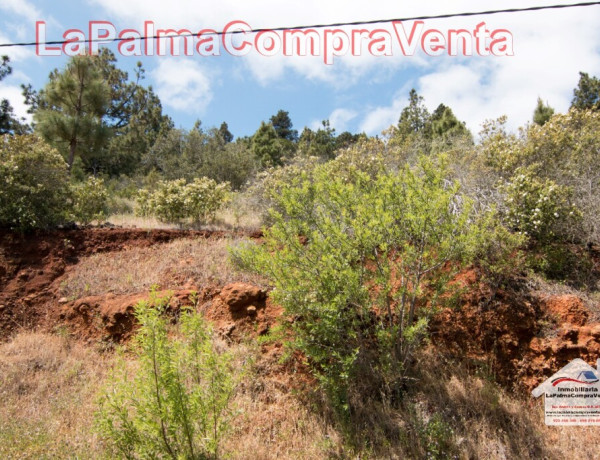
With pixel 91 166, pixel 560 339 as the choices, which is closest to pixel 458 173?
pixel 560 339

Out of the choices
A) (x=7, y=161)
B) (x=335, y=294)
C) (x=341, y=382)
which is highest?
(x=7, y=161)

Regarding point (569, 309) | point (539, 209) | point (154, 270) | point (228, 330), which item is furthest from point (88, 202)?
point (569, 309)

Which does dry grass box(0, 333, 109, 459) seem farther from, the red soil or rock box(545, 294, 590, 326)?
rock box(545, 294, 590, 326)

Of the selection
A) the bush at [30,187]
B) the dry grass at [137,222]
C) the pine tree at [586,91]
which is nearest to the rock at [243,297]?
the dry grass at [137,222]

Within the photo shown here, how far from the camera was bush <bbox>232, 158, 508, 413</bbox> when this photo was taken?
424cm

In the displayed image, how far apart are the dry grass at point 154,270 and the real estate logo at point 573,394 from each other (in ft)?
13.9

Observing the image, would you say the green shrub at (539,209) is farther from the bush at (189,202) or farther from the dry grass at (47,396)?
the bush at (189,202)

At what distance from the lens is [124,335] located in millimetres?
6336

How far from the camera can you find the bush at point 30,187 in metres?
8.69

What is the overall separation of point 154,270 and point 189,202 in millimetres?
3108

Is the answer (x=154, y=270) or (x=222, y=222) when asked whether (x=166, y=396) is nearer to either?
(x=154, y=270)

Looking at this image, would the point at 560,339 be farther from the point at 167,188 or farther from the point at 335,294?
the point at 167,188

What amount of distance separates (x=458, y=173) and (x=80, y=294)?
8104 millimetres

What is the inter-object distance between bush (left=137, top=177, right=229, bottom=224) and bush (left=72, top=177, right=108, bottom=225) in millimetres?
1323
